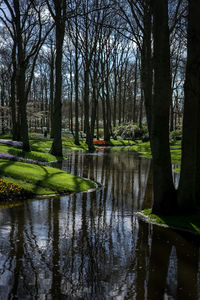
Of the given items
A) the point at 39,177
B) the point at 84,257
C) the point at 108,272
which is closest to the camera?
the point at 108,272

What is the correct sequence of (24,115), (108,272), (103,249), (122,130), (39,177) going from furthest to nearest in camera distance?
(122,130) → (24,115) → (39,177) → (103,249) → (108,272)

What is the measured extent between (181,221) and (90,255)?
2477mm

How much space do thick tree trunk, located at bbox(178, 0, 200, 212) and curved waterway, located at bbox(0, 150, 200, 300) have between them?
0.97 meters

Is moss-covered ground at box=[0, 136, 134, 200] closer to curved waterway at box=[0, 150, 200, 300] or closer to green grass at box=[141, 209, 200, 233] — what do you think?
curved waterway at box=[0, 150, 200, 300]

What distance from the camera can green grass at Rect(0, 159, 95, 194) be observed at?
945 cm

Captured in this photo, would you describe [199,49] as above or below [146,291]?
above

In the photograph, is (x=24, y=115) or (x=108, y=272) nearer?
(x=108, y=272)

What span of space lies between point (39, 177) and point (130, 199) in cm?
332

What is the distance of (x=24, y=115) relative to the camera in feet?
57.9

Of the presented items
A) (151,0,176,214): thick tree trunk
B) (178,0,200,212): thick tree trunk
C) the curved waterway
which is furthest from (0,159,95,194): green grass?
(178,0,200,212): thick tree trunk

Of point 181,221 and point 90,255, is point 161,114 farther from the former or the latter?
point 90,255

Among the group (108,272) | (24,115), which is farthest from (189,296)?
(24,115)

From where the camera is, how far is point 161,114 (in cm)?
657

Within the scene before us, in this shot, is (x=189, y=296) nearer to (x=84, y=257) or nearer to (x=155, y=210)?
(x=84, y=257)
